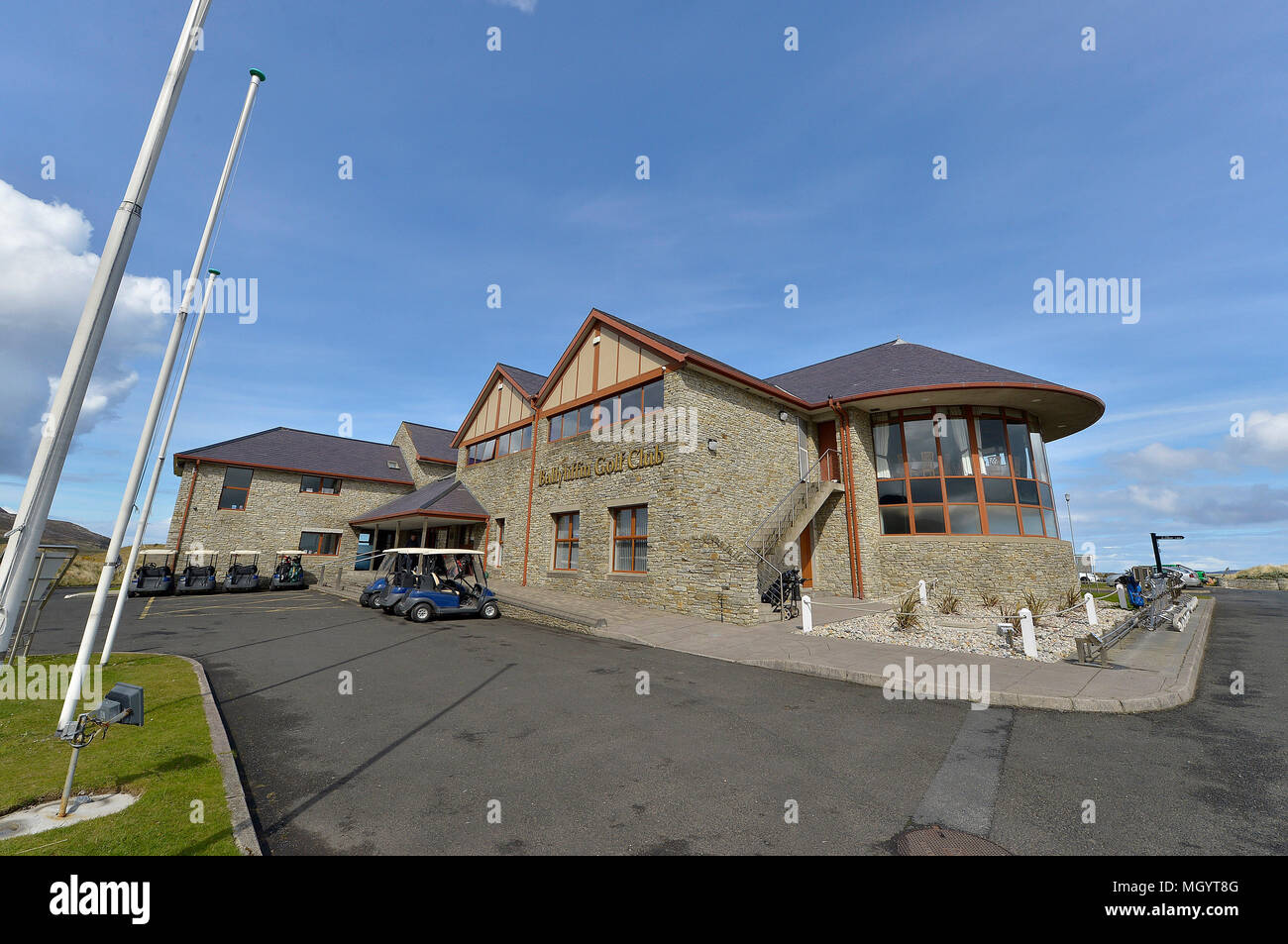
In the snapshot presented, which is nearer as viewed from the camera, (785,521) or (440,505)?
(785,521)

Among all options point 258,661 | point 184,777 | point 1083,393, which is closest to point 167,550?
point 258,661

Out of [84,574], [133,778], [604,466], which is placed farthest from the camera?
[84,574]

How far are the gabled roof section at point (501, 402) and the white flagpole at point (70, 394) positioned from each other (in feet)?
63.8

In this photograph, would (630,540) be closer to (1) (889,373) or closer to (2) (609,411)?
(2) (609,411)

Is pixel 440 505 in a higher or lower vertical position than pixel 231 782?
higher

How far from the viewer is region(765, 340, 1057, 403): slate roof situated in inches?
703

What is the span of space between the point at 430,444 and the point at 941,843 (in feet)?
124

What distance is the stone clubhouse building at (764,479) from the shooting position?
52.9ft

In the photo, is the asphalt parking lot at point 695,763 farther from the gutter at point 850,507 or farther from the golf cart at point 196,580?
the golf cart at point 196,580

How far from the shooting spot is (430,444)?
37.1 metres

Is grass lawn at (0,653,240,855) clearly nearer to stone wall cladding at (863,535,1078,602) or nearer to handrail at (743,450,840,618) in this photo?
handrail at (743,450,840,618)

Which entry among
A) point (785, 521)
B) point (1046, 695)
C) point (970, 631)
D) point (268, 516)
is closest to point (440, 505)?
point (268, 516)
